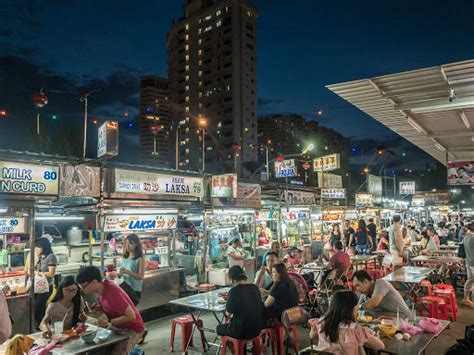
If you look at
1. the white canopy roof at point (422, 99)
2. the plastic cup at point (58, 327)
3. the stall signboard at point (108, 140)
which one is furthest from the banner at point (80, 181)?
the white canopy roof at point (422, 99)

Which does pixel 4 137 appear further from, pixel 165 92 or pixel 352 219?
A: pixel 165 92

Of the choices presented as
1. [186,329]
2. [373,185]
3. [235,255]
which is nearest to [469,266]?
[235,255]

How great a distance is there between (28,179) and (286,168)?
10460mm

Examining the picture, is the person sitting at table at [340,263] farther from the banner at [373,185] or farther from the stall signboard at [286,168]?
the banner at [373,185]

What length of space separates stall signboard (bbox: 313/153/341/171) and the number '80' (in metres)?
12.8

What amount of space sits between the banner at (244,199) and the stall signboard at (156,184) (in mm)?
849

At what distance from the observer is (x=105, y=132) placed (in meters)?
8.08

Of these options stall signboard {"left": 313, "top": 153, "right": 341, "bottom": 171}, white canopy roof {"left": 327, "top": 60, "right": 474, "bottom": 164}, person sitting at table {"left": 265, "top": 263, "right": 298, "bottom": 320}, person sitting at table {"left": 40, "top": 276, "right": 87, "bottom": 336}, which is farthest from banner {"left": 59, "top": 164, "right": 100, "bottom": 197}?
stall signboard {"left": 313, "top": 153, "right": 341, "bottom": 171}

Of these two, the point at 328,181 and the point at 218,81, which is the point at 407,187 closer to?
the point at 328,181

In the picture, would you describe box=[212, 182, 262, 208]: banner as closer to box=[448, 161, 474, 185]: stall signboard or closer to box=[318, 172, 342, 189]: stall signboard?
box=[448, 161, 474, 185]: stall signboard

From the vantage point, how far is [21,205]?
6988 mm

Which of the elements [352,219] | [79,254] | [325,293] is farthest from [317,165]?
[79,254]

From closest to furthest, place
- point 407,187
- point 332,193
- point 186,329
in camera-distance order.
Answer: point 186,329, point 332,193, point 407,187

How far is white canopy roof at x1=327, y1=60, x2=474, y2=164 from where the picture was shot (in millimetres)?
5473
